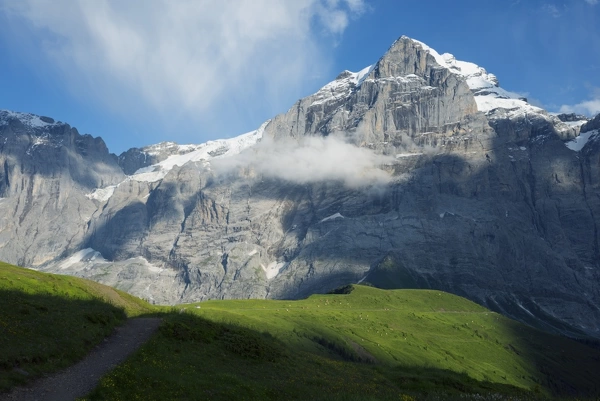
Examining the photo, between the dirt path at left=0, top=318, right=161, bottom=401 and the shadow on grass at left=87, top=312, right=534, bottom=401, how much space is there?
100cm

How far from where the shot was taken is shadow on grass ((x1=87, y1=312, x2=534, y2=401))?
3675cm

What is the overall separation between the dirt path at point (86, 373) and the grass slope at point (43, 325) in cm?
66

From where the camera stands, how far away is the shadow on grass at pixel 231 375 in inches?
1447

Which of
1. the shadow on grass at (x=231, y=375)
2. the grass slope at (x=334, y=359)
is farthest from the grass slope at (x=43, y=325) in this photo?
the grass slope at (x=334, y=359)

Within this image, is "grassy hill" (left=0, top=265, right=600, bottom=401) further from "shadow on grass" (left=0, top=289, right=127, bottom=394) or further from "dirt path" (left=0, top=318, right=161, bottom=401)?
"dirt path" (left=0, top=318, right=161, bottom=401)

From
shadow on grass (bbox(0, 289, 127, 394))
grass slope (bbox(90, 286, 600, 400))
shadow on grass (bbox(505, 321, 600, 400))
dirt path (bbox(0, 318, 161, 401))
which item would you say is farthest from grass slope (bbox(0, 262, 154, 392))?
shadow on grass (bbox(505, 321, 600, 400))

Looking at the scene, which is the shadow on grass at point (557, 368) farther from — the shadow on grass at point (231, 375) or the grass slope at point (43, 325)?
the grass slope at point (43, 325)

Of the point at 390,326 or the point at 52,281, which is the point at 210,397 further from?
the point at 390,326

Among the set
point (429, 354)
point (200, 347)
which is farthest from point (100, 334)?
point (429, 354)

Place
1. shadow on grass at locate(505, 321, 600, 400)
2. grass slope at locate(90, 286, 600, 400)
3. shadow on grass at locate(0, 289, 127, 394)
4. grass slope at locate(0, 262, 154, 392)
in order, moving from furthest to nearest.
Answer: shadow on grass at locate(505, 321, 600, 400), grass slope at locate(90, 286, 600, 400), grass slope at locate(0, 262, 154, 392), shadow on grass at locate(0, 289, 127, 394)

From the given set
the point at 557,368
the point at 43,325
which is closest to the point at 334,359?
the point at 43,325

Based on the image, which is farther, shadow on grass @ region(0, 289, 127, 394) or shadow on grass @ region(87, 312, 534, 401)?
shadow on grass @ region(87, 312, 534, 401)

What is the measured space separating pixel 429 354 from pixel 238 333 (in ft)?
282

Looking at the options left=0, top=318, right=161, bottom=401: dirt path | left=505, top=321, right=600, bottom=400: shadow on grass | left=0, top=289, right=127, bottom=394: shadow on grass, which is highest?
left=0, top=289, right=127, bottom=394: shadow on grass
